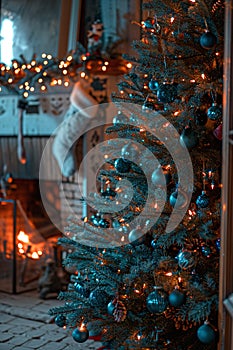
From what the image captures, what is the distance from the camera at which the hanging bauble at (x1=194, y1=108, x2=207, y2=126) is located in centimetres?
199

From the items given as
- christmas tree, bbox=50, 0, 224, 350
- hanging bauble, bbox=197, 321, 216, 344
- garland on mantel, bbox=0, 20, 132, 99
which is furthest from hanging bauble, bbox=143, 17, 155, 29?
garland on mantel, bbox=0, 20, 132, 99

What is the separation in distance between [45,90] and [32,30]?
0.72 m

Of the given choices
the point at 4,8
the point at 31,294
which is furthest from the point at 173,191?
the point at 4,8

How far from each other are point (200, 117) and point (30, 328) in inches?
78.4

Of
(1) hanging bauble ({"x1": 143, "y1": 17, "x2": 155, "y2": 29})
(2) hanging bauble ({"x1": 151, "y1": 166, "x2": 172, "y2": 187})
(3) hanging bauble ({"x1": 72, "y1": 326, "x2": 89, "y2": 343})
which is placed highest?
(1) hanging bauble ({"x1": 143, "y1": 17, "x2": 155, "y2": 29})

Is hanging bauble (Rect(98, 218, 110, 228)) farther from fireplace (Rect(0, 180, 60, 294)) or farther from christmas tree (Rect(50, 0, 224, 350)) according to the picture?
fireplace (Rect(0, 180, 60, 294))

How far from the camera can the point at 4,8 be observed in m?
4.76

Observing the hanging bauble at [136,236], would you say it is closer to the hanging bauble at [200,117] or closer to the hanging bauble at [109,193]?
the hanging bauble at [109,193]

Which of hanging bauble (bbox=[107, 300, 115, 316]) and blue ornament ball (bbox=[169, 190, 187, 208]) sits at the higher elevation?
blue ornament ball (bbox=[169, 190, 187, 208])

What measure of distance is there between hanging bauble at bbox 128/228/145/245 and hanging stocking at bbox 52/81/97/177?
83.3 inches

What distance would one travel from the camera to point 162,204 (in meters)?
2.13

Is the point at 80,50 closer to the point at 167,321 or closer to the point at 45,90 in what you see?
the point at 45,90

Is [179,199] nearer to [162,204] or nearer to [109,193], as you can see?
[162,204]

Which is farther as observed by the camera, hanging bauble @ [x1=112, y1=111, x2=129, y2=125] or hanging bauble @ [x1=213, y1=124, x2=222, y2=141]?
hanging bauble @ [x1=112, y1=111, x2=129, y2=125]
